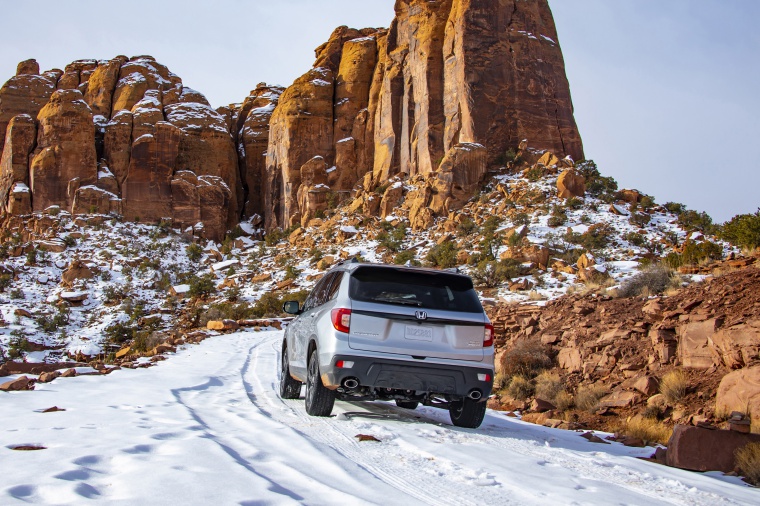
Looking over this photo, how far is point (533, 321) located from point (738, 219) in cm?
905

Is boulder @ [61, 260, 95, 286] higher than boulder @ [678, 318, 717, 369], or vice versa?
boulder @ [61, 260, 95, 286]

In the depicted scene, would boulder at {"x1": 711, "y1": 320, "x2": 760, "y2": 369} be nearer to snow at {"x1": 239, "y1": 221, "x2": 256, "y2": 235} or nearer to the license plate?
the license plate

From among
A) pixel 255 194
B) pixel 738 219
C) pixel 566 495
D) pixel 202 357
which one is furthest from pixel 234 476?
pixel 255 194

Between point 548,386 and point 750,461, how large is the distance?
4776 mm

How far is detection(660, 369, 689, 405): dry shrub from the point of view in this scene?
870 cm

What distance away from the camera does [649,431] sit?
26.3 ft

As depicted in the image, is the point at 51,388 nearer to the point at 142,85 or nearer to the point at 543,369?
the point at 543,369

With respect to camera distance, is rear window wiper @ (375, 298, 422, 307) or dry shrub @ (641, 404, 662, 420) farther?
dry shrub @ (641, 404, 662, 420)

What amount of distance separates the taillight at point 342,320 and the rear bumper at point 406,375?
1.01 feet

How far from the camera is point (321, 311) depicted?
7504 mm

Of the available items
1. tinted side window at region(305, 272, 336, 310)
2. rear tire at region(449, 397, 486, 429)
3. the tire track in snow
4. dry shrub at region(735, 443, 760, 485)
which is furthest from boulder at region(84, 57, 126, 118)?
dry shrub at region(735, 443, 760, 485)

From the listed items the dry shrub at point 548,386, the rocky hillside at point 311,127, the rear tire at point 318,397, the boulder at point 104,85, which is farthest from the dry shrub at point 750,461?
the boulder at point 104,85

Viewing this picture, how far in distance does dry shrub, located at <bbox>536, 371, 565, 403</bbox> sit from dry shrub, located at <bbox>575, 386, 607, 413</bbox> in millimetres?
543

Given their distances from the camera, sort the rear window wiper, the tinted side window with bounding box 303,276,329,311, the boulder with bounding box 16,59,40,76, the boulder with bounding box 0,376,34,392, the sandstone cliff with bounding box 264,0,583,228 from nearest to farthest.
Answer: the rear window wiper, the boulder with bounding box 0,376,34,392, the tinted side window with bounding box 303,276,329,311, the sandstone cliff with bounding box 264,0,583,228, the boulder with bounding box 16,59,40,76
